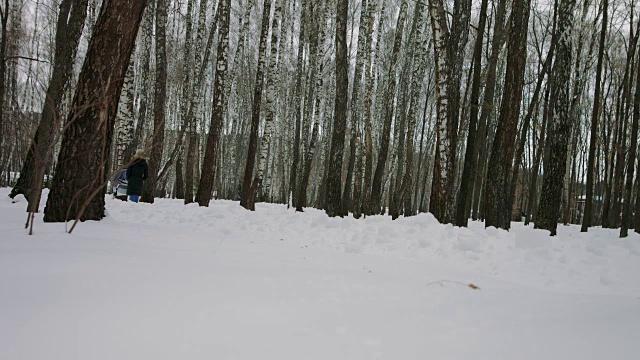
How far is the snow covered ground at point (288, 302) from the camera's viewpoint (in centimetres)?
150

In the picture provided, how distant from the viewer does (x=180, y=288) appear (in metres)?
2.12

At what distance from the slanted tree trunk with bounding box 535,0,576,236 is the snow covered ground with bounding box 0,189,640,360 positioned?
4096 mm

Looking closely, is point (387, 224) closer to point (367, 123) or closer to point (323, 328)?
point (323, 328)

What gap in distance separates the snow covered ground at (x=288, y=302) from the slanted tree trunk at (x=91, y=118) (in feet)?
1.36

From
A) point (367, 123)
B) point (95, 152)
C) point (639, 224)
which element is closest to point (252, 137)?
point (367, 123)

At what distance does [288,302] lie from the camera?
205 centimetres

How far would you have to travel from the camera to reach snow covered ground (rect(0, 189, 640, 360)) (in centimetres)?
150

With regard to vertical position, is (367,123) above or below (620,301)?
above

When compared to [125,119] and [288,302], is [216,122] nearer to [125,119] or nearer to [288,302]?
[125,119]

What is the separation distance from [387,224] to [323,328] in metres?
3.56

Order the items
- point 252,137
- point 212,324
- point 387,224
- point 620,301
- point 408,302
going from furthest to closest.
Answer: point 252,137 → point 387,224 → point 620,301 → point 408,302 → point 212,324

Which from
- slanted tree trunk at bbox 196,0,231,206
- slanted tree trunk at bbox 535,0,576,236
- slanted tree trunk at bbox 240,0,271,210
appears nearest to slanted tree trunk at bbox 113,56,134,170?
slanted tree trunk at bbox 196,0,231,206

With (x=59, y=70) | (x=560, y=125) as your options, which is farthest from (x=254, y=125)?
(x=560, y=125)

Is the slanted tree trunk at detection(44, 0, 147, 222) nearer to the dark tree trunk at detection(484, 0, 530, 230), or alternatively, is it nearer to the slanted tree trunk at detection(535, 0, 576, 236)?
the dark tree trunk at detection(484, 0, 530, 230)
